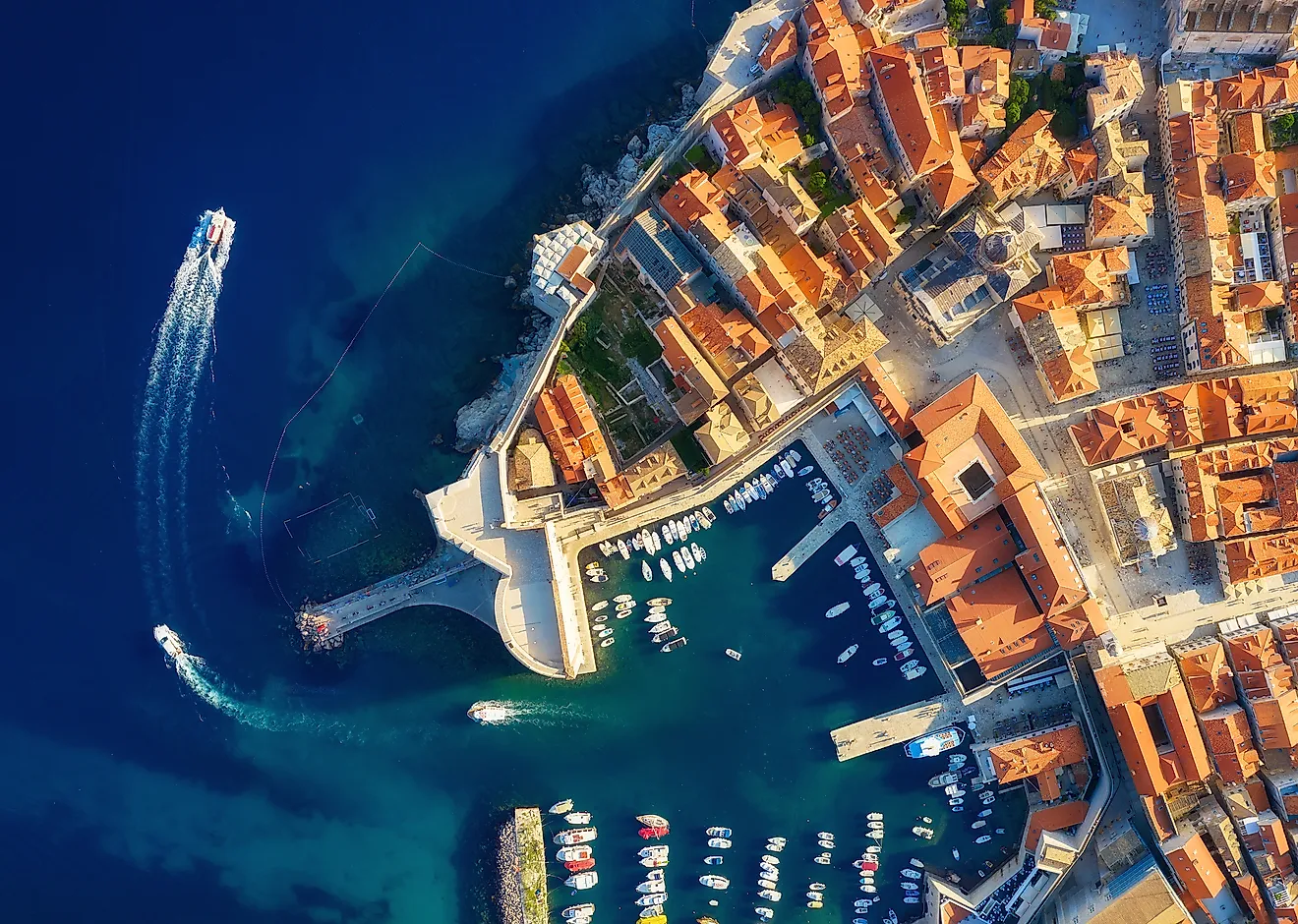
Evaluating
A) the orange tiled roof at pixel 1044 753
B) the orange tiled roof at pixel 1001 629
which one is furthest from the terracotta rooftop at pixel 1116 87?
the orange tiled roof at pixel 1044 753

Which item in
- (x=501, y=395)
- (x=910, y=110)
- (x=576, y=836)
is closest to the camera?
(x=910, y=110)

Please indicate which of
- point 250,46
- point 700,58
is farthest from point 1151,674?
point 250,46

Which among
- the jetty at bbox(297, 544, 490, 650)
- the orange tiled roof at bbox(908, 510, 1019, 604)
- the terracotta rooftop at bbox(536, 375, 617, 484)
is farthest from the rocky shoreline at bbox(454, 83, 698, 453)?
the orange tiled roof at bbox(908, 510, 1019, 604)

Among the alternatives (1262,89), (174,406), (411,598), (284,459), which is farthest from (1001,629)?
(174,406)

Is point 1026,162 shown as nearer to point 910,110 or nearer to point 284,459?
point 910,110

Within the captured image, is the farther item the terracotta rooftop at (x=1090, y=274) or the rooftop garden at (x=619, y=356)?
the rooftop garden at (x=619, y=356)

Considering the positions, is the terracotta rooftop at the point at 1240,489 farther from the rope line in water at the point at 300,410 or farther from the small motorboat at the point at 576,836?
the rope line in water at the point at 300,410
